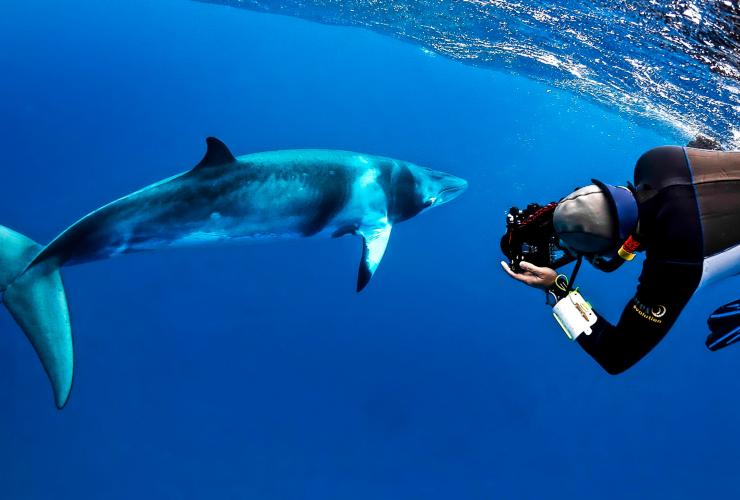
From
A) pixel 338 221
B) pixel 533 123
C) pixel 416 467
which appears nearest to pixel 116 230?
pixel 338 221

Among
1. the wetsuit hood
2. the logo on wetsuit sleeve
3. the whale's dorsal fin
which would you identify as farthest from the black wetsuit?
the whale's dorsal fin

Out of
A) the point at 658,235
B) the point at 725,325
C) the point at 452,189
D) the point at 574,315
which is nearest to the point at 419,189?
the point at 452,189

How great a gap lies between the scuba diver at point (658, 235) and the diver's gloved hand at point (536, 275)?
33cm

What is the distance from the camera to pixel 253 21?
127 ft

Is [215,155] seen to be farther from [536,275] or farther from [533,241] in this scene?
[536,275]

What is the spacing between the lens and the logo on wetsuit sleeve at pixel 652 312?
287 cm

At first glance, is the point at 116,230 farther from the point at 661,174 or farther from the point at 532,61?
the point at 532,61

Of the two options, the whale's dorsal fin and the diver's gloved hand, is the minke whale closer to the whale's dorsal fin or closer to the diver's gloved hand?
the whale's dorsal fin

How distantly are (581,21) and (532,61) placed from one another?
7052mm

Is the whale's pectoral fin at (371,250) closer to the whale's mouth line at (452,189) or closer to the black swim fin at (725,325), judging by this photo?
the whale's mouth line at (452,189)

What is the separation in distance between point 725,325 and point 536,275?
4.12 feet

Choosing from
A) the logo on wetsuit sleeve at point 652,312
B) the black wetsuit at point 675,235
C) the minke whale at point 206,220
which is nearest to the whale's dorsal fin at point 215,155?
the minke whale at point 206,220

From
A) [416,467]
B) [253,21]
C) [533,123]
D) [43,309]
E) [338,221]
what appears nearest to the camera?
[43,309]

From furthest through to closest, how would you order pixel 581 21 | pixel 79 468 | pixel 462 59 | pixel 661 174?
1. pixel 462 59
2. pixel 79 468
3. pixel 581 21
4. pixel 661 174
